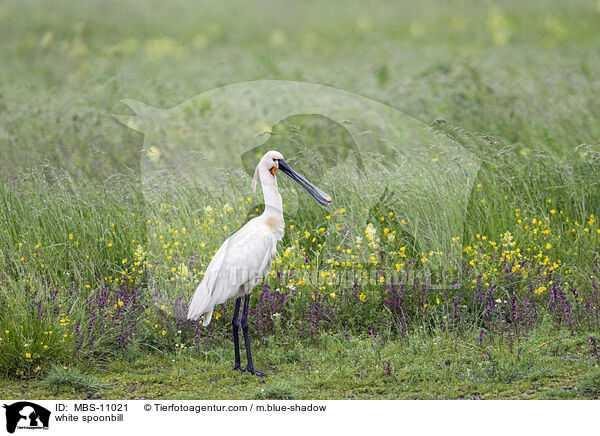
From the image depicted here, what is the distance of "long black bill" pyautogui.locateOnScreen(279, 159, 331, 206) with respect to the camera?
4.44 m

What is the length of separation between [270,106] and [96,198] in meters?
3.51

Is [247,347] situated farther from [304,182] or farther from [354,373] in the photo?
[304,182]

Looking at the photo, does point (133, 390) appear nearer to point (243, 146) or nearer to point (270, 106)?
point (243, 146)

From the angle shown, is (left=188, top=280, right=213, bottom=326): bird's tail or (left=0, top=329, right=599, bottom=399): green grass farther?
(left=188, top=280, right=213, bottom=326): bird's tail

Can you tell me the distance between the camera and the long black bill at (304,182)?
14.6ft

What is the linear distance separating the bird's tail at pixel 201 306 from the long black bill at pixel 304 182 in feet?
3.05

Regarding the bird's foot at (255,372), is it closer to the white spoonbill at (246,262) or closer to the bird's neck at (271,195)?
the white spoonbill at (246,262)

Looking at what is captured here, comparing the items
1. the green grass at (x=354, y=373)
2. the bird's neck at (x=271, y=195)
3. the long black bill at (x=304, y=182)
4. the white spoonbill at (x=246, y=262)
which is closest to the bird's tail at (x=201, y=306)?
the white spoonbill at (x=246, y=262)

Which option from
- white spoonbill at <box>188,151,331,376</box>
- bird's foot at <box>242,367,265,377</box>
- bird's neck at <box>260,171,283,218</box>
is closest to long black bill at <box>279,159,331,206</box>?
white spoonbill at <box>188,151,331,376</box>

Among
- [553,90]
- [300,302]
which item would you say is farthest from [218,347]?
[553,90]
